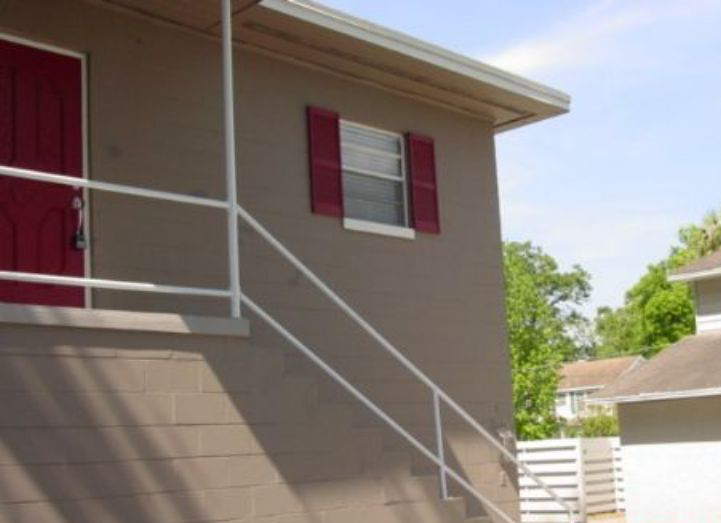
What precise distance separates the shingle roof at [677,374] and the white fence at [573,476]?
122 centimetres

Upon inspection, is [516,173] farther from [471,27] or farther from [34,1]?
[34,1]

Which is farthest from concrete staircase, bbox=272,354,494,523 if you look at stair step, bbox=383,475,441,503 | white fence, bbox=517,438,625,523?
white fence, bbox=517,438,625,523

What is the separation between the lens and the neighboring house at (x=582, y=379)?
207 feet

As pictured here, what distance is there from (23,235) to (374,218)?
3.65 metres

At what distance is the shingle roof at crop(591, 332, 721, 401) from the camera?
18.8 meters

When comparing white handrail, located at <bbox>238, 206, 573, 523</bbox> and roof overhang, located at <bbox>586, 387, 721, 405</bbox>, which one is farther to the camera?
roof overhang, located at <bbox>586, 387, 721, 405</bbox>

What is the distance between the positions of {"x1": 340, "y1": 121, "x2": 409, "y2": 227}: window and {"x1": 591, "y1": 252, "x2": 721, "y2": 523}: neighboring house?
30.4ft

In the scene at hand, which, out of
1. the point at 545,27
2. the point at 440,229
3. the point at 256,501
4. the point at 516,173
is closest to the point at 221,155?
the point at 440,229

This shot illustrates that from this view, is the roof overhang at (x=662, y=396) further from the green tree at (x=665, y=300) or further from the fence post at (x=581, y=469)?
the green tree at (x=665, y=300)

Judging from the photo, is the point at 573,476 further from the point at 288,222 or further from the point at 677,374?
the point at 288,222

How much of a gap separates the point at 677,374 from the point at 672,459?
1433mm

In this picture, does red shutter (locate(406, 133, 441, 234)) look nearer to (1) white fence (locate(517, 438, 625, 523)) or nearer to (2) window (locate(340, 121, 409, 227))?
(2) window (locate(340, 121, 409, 227))

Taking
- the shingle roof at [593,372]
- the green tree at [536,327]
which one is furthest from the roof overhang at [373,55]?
the shingle roof at [593,372]

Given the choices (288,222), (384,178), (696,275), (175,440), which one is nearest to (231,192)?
(175,440)
